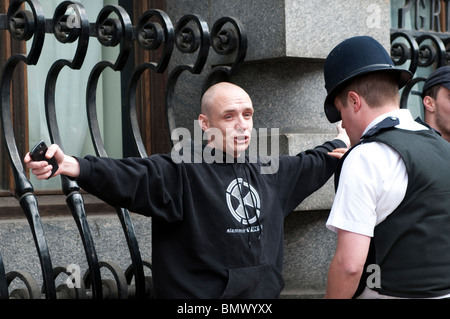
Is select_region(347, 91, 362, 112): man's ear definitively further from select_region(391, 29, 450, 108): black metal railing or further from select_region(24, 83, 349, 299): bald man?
select_region(391, 29, 450, 108): black metal railing

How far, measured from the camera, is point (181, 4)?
518cm

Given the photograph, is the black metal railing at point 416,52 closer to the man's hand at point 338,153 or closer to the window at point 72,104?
the man's hand at point 338,153

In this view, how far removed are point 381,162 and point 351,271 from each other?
1.40 ft

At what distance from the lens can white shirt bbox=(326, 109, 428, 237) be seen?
2879 millimetres

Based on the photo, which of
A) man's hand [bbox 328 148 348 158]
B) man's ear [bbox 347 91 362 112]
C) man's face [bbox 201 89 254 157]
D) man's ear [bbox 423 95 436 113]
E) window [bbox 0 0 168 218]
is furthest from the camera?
man's ear [bbox 423 95 436 113]

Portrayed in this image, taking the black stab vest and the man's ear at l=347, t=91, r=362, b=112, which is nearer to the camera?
the black stab vest

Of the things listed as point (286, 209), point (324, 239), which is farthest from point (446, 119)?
point (286, 209)

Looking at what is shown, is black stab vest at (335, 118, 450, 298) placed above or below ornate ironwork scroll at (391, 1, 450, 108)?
below

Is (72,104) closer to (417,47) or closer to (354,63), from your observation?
(417,47)

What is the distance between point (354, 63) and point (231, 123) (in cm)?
75

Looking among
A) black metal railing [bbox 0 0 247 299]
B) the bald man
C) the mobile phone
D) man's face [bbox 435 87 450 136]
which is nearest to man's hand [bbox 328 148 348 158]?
the bald man

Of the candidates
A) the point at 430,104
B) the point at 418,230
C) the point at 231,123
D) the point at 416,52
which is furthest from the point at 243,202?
the point at 416,52

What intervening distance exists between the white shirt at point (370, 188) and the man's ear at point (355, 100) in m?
0.26
